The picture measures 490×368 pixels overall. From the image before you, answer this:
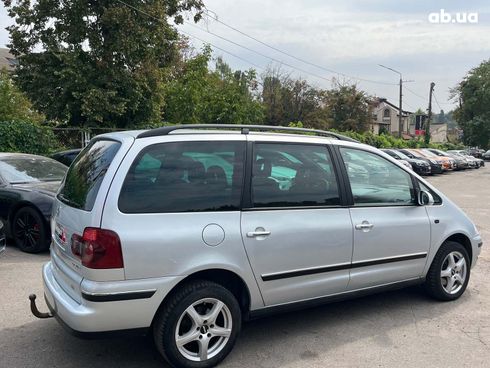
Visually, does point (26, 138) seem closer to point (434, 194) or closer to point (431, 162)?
point (434, 194)

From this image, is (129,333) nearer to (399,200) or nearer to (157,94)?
(399,200)

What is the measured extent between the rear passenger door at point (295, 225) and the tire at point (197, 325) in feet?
1.11

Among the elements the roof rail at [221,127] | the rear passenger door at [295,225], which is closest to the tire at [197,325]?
the rear passenger door at [295,225]

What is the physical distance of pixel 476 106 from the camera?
6319 centimetres

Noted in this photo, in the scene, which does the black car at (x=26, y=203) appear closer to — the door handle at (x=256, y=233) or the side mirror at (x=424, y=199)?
the door handle at (x=256, y=233)

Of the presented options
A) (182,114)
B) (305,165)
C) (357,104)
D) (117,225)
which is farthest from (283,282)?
(357,104)

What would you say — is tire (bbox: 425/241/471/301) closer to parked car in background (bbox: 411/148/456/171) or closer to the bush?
the bush

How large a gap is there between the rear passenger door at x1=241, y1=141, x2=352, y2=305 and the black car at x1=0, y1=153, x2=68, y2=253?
3.90m

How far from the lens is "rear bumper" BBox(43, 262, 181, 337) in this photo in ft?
9.84

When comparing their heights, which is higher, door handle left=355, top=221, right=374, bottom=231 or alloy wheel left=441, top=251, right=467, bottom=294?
door handle left=355, top=221, right=374, bottom=231

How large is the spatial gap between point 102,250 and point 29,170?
516cm

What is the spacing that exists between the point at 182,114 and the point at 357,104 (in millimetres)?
34877

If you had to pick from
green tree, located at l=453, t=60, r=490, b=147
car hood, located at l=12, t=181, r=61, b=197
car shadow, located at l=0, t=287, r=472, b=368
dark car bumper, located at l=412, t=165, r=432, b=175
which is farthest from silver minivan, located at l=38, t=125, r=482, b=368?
green tree, located at l=453, t=60, r=490, b=147

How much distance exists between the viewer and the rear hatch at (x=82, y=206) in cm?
310
